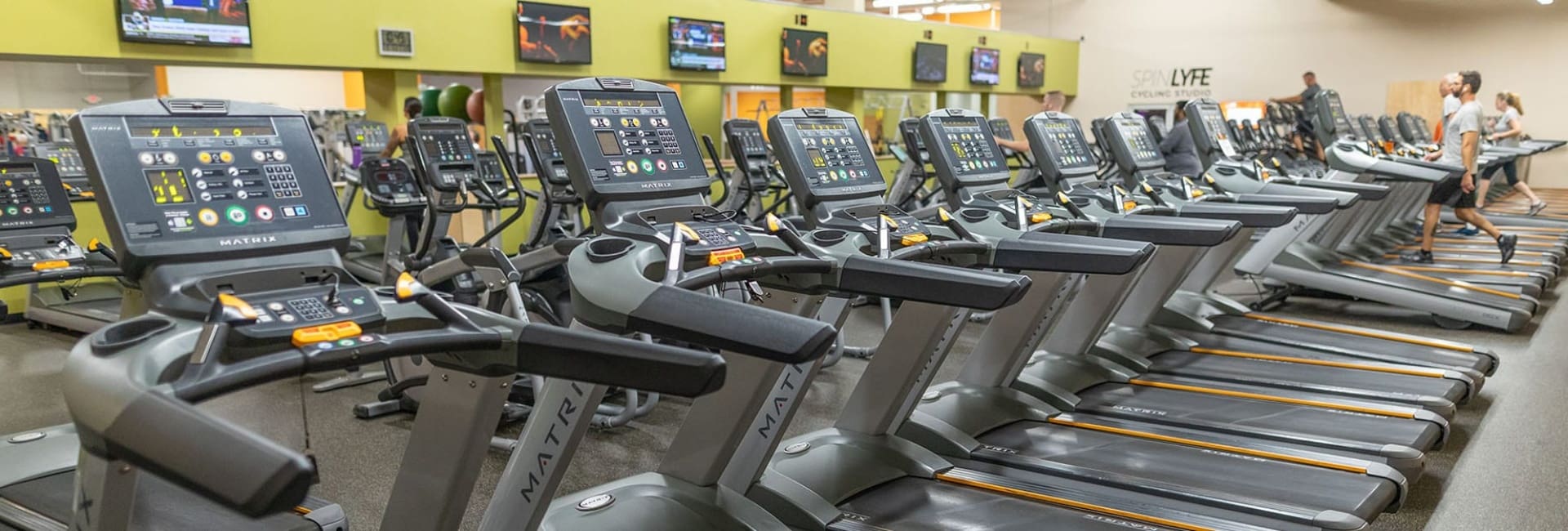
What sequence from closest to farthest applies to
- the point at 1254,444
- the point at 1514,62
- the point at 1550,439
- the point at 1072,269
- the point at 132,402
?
the point at 132,402 < the point at 1072,269 < the point at 1254,444 < the point at 1550,439 < the point at 1514,62

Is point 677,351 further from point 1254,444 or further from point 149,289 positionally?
point 1254,444

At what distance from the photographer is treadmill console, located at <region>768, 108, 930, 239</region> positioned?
3.32 m

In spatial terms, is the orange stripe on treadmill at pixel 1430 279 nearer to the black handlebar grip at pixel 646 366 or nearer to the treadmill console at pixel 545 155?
the treadmill console at pixel 545 155

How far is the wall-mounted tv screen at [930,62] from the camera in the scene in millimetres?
12828

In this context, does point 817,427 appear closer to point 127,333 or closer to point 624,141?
point 624,141

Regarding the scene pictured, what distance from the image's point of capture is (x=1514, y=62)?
47.3 ft

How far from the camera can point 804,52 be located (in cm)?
1122

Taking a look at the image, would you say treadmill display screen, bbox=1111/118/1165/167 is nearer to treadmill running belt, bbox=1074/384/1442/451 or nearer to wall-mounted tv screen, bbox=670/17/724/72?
treadmill running belt, bbox=1074/384/1442/451

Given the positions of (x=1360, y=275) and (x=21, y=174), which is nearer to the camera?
(x=21, y=174)

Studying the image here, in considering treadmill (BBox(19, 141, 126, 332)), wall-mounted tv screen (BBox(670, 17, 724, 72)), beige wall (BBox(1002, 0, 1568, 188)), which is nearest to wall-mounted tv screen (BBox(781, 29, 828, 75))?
wall-mounted tv screen (BBox(670, 17, 724, 72))

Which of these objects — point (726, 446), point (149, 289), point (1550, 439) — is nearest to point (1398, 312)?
point (1550, 439)

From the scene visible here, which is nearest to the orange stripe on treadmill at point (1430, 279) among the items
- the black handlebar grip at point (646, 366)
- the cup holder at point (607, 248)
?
the cup holder at point (607, 248)

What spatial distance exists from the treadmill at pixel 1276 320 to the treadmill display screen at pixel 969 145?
183 centimetres

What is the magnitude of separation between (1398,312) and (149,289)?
22.9 feet
